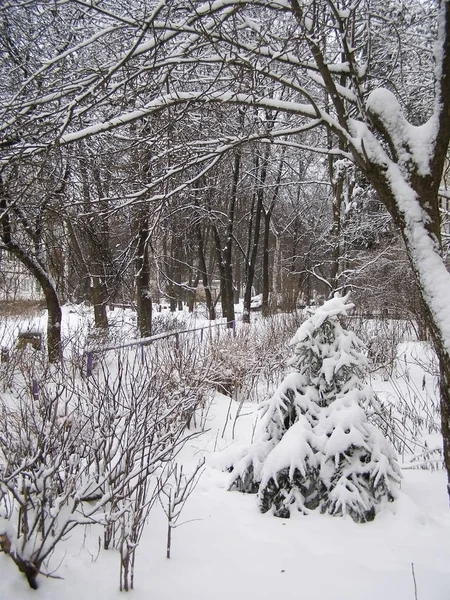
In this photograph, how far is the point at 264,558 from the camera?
2691 mm

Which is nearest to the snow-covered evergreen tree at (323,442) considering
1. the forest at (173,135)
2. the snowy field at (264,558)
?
the forest at (173,135)

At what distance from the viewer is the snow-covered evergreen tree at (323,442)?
3162 millimetres

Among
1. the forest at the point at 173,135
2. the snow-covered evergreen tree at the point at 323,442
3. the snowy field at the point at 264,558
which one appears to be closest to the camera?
the snowy field at the point at 264,558

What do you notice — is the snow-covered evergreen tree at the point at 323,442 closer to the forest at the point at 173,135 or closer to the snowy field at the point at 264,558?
the forest at the point at 173,135

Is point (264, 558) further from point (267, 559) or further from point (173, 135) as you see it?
point (173, 135)

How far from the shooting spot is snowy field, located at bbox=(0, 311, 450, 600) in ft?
7.59

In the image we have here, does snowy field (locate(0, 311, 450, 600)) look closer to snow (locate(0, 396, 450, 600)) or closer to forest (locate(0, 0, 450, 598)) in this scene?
snow (locate(0, 396, 450, 600))

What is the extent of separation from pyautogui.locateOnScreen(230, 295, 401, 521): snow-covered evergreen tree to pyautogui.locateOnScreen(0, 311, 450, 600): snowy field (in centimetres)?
13

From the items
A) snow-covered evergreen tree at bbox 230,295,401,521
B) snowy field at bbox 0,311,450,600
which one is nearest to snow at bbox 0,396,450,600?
snowy field at bbox 0,311,450,600

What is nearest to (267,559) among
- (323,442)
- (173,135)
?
(323,442)

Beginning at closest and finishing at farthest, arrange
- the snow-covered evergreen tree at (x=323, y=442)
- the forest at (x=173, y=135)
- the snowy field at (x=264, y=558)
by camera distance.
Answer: the snowy field at (x=264, y=558) → the forest at (x=173, y=135) → the snow-covered evergreen tree at (x=323, y=442)

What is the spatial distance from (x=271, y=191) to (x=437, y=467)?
15.9 m

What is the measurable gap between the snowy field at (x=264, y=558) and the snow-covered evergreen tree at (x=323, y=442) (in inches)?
5.2

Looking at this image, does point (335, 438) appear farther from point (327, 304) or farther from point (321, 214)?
point (321, 214)
